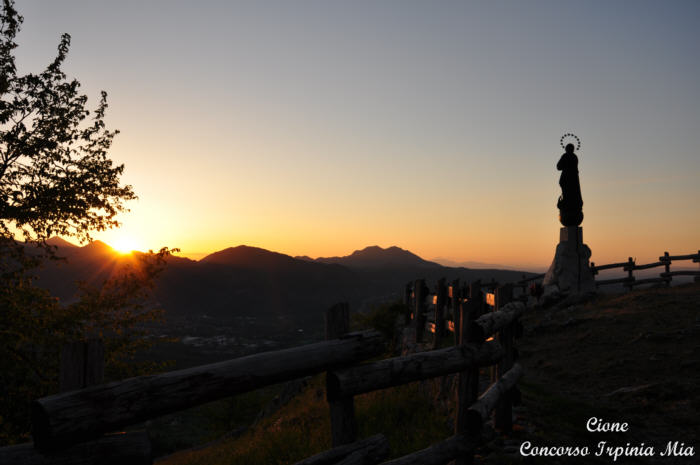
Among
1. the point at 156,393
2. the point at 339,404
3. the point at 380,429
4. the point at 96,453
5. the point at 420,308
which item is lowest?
the point at 380,429

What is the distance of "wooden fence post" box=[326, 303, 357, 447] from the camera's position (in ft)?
12.7

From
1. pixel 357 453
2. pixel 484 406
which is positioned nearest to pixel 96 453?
pixel 357 453

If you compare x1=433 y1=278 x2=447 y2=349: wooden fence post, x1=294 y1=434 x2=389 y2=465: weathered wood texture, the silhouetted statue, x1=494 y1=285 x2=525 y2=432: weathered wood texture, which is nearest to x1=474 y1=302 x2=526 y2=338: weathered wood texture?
x1=494 y1=285 x2=525 y2=432: weathered wood texture

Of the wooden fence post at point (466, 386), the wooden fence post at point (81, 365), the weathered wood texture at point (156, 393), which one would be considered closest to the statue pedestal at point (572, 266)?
the wooden fence post at point (466, 386)

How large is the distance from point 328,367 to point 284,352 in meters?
0.44

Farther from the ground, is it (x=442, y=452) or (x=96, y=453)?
(x=96, y=453)

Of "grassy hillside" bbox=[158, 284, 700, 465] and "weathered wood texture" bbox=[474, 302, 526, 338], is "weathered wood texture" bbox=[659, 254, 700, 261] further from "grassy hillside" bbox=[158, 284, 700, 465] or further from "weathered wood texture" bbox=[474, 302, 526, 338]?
"weathered wood texture" bbox=[474, 302, 526, 338]

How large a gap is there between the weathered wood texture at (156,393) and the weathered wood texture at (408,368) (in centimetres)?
18

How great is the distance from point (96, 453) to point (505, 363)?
18.7 feet

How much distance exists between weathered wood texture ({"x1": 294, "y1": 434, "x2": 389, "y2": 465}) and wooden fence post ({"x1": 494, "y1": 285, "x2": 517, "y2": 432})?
3218mm

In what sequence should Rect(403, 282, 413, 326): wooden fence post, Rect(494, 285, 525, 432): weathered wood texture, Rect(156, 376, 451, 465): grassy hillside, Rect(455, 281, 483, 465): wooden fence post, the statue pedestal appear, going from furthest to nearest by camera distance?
the statue pedestal
Rect(403, 282, 413, 326): wooden fence post
Rect(156, 376, 451, 465): grassy hillside
Rect(494, 285, 525, 432): weathered wood texture
Rect(455, 281, 483, 465): wooden fence post

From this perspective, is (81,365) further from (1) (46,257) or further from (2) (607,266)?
(2) (607,266)

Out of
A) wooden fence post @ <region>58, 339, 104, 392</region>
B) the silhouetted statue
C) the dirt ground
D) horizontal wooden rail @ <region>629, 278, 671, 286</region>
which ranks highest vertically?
the silhouetted statue

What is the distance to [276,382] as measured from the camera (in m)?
3.37
